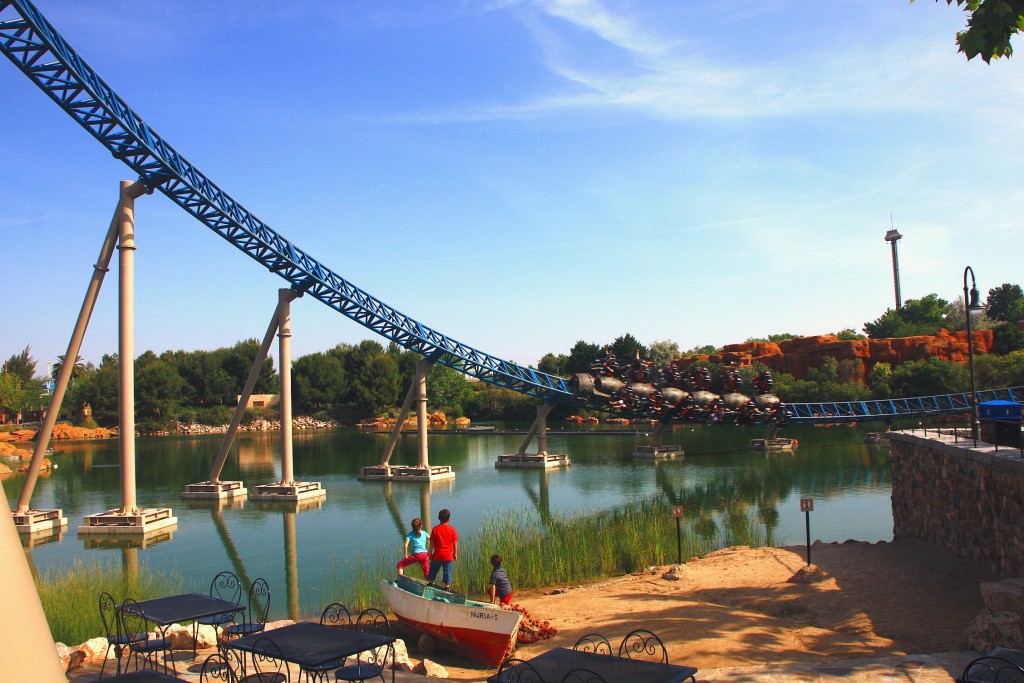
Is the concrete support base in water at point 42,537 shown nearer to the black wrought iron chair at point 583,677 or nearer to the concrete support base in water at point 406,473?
the concrete support base in water at point 406,473

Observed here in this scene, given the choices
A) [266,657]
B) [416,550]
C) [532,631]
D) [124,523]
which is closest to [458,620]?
[532,631]

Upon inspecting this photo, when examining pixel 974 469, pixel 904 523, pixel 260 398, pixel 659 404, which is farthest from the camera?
pixel 260 398

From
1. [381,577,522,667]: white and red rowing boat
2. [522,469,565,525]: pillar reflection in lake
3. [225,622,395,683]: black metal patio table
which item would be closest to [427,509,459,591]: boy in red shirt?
[381,577,522,667]: white and red rowing boat

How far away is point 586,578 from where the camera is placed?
16.1 m

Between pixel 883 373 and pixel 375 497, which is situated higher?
pixel 883 373

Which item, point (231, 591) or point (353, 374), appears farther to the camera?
point (353, 374)

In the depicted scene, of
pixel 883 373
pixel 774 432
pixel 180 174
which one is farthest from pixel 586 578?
pixel 883 373

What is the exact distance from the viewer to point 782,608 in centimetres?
1236

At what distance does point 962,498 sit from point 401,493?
2120 cm

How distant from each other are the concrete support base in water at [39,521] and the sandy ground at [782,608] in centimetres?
1658

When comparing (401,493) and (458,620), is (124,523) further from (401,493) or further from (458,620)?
(458,620)

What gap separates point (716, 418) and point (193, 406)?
69.3 meters

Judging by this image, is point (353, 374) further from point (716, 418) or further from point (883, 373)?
point (716, 418)

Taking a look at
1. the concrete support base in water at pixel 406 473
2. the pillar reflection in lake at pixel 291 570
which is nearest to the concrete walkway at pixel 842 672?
the pillar reflection in lake at pixel 291 570
